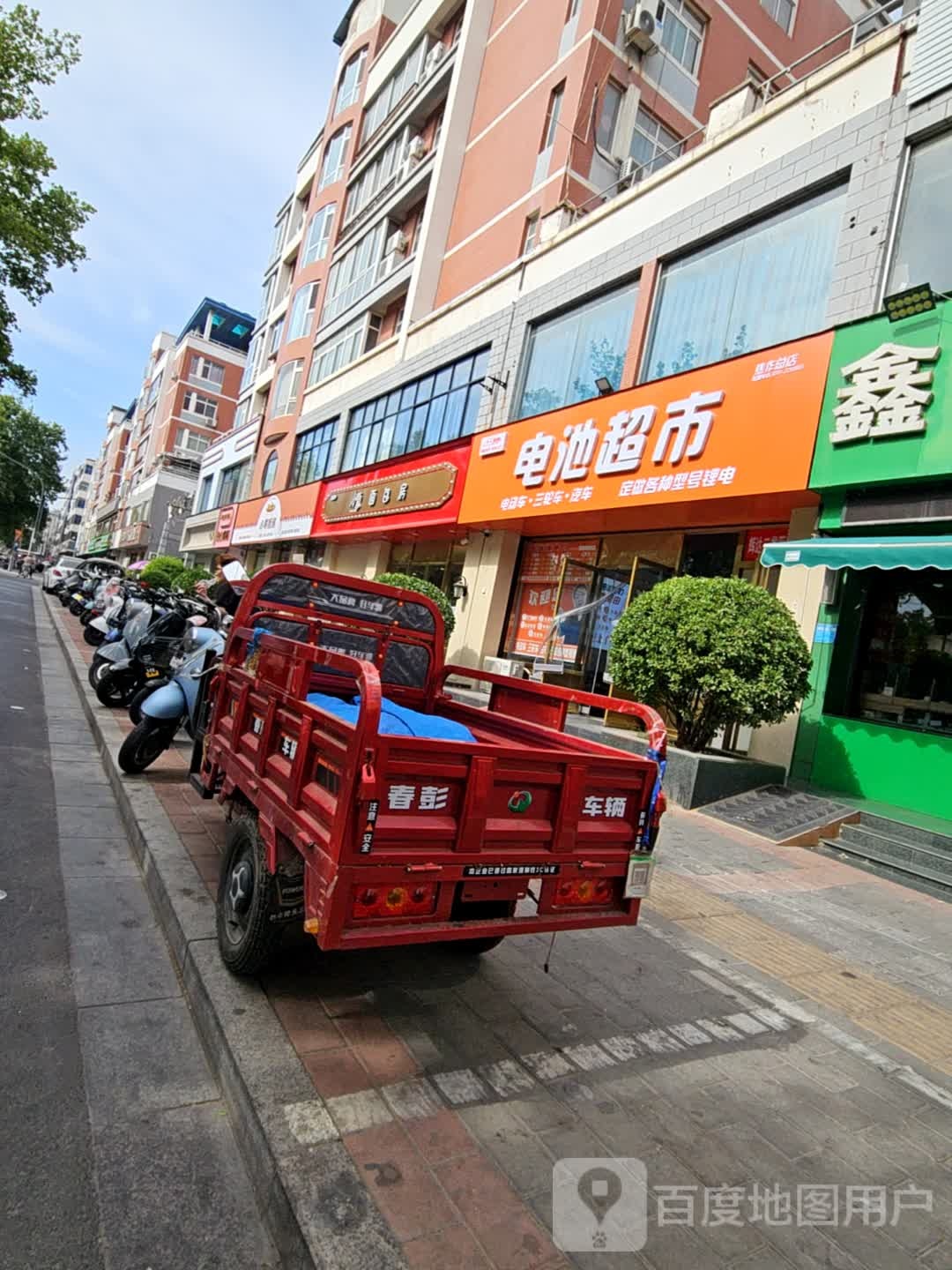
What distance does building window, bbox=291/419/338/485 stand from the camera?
24.0 meters

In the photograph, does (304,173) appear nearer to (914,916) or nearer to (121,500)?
(914,916)

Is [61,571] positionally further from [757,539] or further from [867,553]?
[867,553]

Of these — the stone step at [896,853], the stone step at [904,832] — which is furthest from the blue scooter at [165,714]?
the stone step at [904,832]

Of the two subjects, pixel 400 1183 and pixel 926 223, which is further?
pixel 926 223

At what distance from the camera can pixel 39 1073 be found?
236cm

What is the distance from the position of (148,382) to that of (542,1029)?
77292 mm

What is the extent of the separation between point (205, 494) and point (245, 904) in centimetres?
4042

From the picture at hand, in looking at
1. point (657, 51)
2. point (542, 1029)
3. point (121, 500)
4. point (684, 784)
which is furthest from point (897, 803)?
point (121, 500)

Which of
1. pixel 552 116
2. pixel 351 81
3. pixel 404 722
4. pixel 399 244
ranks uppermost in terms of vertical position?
pixel 351 81

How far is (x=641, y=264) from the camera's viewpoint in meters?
12.0

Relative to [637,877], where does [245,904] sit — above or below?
below

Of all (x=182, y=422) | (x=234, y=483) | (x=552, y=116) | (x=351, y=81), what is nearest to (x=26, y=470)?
(x=182, y=422)

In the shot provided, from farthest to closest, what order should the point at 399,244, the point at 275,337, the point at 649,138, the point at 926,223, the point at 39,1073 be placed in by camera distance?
the point at 275,337
the point at 399,244
the point at 649,138
the point at 926,223
the point at 39,1073

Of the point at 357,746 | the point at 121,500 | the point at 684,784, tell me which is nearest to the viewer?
the point at 357,746
